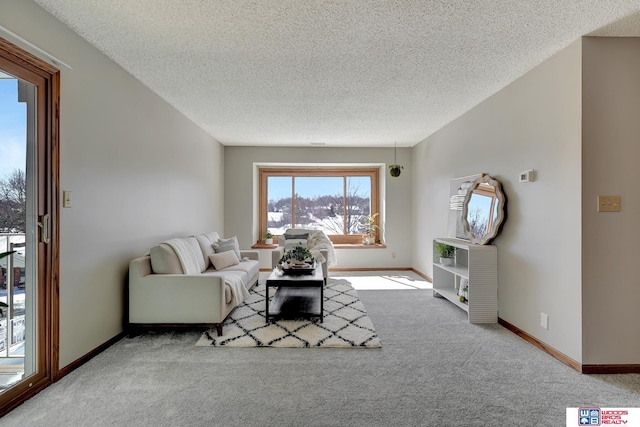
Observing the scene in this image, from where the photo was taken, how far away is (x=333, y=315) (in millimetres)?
3465

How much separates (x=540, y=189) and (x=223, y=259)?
3.58 metres

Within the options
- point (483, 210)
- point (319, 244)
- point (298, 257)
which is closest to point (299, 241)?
point (319, 244)

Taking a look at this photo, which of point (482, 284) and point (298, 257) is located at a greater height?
point (298, 257)

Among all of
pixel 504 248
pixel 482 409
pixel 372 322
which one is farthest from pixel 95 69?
pixel 504 248

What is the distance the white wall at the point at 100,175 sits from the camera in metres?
2.22

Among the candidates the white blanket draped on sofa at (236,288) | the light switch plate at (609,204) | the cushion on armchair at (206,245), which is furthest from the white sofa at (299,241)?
the light switch plate at (609,204)

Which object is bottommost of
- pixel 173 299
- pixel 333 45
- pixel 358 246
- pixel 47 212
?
pixel 173 299

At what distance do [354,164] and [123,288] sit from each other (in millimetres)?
4586

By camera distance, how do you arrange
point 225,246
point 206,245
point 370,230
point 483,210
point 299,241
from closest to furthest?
point 483,210 < point 206,245 < point 225,246 < point 299,241 < point 370,230

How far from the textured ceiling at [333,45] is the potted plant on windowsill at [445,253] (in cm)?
181

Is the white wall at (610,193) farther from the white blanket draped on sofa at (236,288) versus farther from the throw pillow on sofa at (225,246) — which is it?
the throw pillow on sofa at (225,246)

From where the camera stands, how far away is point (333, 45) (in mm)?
2400

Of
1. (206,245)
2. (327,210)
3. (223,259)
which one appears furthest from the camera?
(327,210)

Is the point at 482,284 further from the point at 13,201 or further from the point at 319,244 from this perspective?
the point at 13,201
